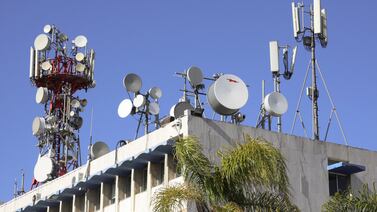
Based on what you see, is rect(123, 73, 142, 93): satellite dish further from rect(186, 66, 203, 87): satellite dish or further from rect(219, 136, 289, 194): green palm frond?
rect(219, 136, 289, 194): green palm frond

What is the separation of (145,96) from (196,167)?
18.0 meters

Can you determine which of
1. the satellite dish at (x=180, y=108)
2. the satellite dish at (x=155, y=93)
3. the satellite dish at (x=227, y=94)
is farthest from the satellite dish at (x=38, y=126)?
the satellite dish at (x=227, y=94)

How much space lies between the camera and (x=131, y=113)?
5328 centimetres

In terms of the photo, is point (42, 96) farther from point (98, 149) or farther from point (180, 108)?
point (180, 108)

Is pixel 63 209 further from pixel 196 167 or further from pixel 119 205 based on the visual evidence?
pixel 196 167

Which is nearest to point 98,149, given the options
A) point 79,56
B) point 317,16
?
point 317,16

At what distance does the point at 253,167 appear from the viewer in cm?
3619

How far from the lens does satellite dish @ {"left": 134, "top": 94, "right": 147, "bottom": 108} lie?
53.3 meters

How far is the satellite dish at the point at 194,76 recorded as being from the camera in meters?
50.3

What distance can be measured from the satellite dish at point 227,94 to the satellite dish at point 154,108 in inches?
287

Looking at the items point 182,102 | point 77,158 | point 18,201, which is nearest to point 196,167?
point 182,102

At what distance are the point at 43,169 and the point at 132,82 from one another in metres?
9.49

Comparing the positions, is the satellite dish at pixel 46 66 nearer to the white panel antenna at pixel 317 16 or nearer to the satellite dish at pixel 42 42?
the satellite dish at pixel 42 42

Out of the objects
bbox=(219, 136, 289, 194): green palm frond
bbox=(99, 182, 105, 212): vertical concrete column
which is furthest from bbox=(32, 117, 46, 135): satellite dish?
bbox=(219, 136, 289, 194): green palm frond
